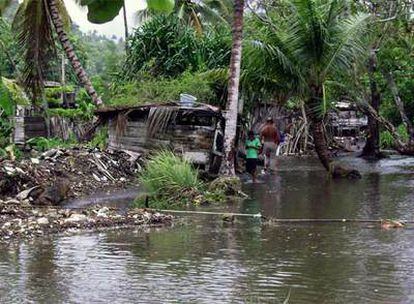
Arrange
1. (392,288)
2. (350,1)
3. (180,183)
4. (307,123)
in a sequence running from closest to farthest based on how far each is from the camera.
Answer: (392,288), (180,183), (350,1), (307,123)

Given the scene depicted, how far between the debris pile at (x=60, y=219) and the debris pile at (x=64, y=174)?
59.3 inches

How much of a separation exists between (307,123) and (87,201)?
16126mm

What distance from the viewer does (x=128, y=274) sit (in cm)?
702

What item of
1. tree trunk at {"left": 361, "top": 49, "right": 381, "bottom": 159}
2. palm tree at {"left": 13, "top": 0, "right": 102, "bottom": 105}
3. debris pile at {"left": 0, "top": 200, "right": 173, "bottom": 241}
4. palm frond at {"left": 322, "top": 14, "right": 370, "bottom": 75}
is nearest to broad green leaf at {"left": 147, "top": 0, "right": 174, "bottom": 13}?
debris pile at {"left": 0, "top": 200, "right": 173, "bottom": 241}

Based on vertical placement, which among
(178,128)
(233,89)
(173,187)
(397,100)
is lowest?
(173,187)

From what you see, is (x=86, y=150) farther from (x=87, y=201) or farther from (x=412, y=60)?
(x=412, y=60)

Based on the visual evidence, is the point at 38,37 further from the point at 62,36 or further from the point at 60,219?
the point at 60,219

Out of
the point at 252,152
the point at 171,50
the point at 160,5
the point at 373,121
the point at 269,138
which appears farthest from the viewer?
the point at 373,121

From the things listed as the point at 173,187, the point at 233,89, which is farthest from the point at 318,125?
the point at 173,187

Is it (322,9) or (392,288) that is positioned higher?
(322,9)

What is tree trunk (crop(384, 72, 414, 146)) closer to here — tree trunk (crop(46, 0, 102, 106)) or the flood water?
tree trunk (crop(46, 0, 102, 106))

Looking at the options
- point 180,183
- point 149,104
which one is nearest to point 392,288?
point 180,183

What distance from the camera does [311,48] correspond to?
16.7 metres

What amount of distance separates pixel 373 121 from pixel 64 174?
13464 mm
